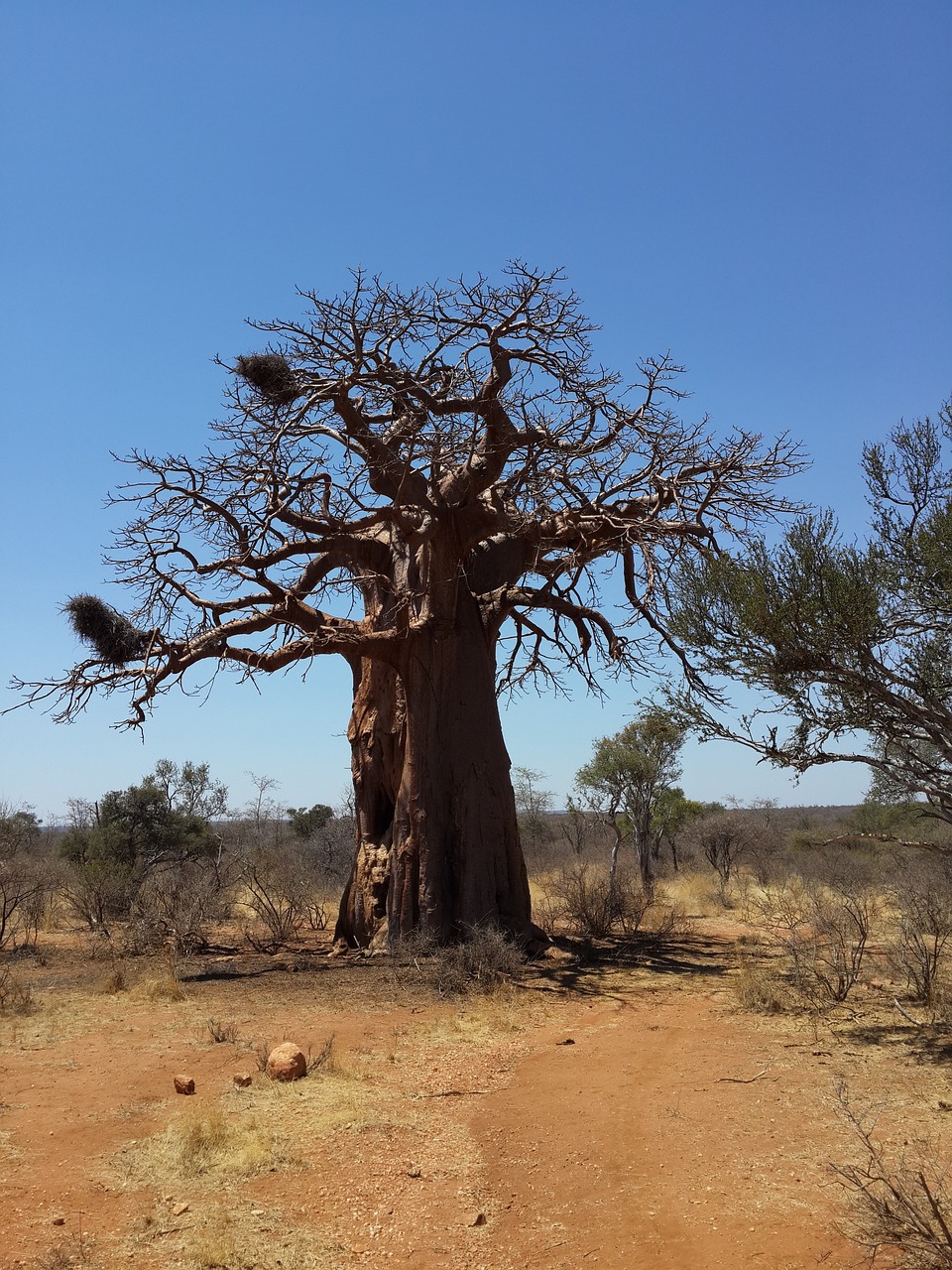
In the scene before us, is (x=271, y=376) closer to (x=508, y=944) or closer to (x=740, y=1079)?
(x=508, y=944)

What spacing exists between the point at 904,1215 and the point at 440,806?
6799 millimetres

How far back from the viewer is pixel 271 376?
9.70 metres

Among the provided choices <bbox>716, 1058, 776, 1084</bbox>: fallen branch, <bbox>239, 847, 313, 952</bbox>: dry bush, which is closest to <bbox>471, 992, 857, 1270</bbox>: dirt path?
<bbox>716, 1058, 776, 1084</bbox>: fallen branch

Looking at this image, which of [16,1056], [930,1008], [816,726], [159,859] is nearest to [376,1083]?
[16,1056]

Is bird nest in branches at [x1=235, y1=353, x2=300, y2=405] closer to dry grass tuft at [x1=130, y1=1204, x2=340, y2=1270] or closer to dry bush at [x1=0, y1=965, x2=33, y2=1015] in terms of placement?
dry bush at [x1=0, y1=965, x2=33, y2=1015]

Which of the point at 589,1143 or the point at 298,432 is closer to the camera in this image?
the point at 589,1143

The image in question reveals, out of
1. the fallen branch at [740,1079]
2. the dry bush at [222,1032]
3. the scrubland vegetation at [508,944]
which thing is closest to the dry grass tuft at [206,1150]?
the scrubland vegetation at [508,944]

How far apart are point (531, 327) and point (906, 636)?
4696 mm

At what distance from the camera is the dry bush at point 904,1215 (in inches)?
113

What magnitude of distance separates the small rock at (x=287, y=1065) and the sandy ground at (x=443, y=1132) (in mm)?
89

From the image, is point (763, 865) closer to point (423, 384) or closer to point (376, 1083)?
point (423, 384)

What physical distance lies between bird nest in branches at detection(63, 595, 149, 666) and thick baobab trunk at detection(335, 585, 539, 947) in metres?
2.63

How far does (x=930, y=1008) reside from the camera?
6.84 meters

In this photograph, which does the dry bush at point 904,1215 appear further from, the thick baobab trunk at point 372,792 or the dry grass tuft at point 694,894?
the dry grass tuft at point 694,894
